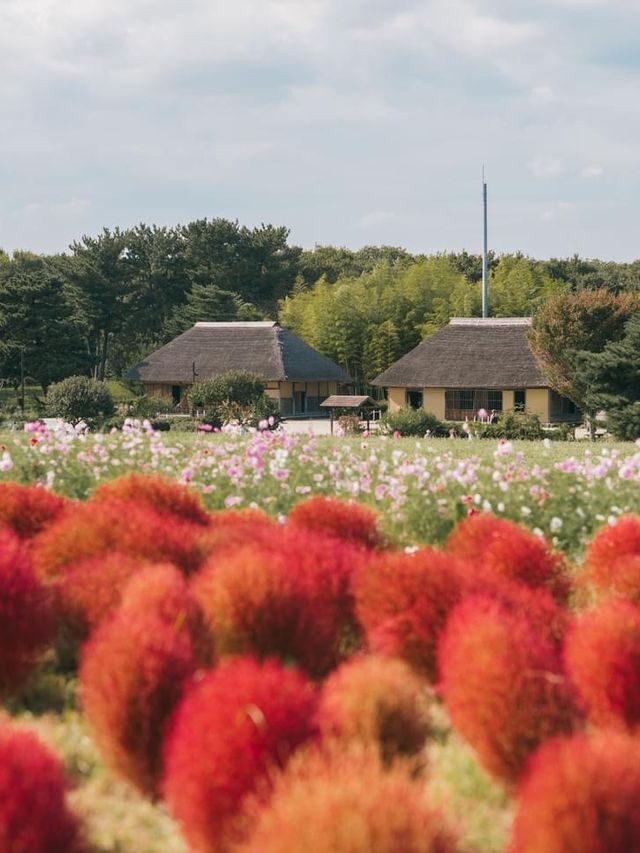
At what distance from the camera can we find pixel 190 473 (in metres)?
9.45

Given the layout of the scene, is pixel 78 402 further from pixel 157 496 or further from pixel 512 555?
pixel 512 555

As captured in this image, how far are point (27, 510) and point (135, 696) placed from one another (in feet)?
10.3

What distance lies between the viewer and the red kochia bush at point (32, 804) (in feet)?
9.71

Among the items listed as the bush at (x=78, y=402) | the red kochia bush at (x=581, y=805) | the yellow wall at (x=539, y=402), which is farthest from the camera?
the yellow wall at (x=539, y=402)

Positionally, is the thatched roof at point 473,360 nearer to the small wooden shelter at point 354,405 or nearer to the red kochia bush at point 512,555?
the small wooden shelter at point 354,405

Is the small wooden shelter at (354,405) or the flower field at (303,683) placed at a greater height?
the small wooden shelter at (354,405)

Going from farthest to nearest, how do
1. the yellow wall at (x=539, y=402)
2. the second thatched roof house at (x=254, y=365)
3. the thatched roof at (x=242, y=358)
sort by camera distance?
1. the second thatched roof house at (x=254, y=365)
2. the thatched roof at (x=242, y=358)
3. the yellow wall at (x=539, y=402)

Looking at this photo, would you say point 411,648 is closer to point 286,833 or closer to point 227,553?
point 227,553

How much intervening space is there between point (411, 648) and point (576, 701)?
1.09m

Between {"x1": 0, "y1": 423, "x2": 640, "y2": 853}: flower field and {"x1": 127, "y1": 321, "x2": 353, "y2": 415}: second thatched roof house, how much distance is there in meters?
43.2

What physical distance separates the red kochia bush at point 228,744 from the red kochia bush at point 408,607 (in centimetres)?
132

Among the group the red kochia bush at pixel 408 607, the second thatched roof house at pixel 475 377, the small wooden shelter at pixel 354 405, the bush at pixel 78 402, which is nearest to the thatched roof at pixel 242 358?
the small wooden shelter at pixel 354 405

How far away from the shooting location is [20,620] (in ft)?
15.4

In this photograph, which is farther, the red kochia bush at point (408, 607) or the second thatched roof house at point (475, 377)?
the second thatched roof house at point (475, 377)
